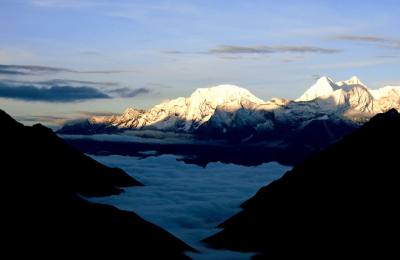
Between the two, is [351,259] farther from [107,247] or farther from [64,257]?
[64,257]

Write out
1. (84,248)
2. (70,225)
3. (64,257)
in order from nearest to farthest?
(64,257), (84,248), (70,225)

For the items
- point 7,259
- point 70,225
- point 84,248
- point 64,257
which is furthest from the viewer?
point 70,225

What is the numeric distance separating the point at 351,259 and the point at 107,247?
6451 centimetres

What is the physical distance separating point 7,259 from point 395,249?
9882 centimetres

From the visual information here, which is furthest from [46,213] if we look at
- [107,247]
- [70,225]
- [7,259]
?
[7,259]

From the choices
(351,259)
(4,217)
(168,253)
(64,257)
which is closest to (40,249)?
(64,257)

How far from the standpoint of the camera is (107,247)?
18362cm

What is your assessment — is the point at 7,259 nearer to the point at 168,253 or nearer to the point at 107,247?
the point at 107,247

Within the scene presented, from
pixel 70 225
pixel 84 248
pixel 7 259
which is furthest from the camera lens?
pixel 70 225

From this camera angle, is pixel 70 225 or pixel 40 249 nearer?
pixel 40 249

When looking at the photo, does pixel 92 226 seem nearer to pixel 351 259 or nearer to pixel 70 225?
pixel 70 225

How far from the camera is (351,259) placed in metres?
198

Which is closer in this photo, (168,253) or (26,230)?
(26,230)

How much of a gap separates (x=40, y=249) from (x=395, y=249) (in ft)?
298
